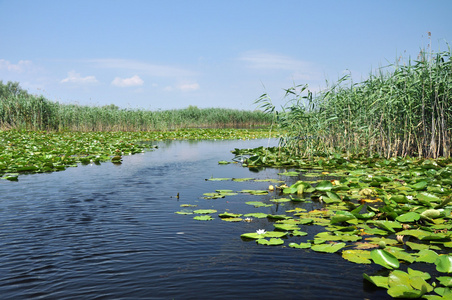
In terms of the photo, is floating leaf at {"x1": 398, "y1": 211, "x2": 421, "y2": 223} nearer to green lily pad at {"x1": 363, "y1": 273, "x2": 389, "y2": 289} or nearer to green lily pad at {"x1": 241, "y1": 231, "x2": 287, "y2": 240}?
green lily pad at {"x1": 241, "y1": 231, "x2": 287, "y2": 240}

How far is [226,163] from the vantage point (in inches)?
406

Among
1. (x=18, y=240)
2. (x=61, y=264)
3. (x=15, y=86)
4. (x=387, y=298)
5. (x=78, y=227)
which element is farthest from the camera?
(x=15, y=86)

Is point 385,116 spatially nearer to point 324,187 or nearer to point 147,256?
point 324,187

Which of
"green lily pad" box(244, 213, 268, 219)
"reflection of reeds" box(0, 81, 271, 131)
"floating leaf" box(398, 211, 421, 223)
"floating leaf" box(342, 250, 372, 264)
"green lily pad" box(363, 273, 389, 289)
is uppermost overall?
"reflection of reeds" box(0, 81, 271, 131)

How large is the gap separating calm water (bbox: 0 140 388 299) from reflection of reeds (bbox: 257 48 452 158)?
486 centimetres

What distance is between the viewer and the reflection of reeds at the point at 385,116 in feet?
29.1

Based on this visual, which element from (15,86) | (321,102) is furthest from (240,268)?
(15,86)

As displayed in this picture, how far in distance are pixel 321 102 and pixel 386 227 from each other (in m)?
7.12

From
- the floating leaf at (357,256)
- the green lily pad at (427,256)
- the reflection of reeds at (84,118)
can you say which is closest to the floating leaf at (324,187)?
the floating leaf at (357,256)

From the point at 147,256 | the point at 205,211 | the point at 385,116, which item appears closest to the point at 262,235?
the point at 147,256

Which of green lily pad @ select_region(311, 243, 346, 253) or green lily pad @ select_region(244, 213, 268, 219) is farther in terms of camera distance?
green lily pad @ select_region(244, 213, 268, 219)

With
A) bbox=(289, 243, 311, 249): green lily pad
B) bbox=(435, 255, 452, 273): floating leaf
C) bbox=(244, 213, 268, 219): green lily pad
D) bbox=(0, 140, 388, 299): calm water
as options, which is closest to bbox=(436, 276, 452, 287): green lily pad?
bbox=(435, 255, 452, 273): floating leaf

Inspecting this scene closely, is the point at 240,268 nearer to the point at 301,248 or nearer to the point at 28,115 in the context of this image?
the point at 301,248

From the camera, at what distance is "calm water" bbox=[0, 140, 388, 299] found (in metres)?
2.59
